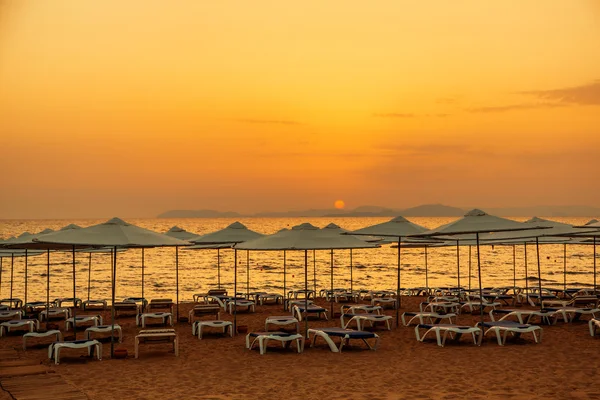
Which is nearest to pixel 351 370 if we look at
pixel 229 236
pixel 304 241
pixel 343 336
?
pixel 343 336

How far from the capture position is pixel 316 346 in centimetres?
1284

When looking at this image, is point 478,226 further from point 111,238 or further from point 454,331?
point 111,238

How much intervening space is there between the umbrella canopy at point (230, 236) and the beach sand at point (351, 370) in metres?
3.78

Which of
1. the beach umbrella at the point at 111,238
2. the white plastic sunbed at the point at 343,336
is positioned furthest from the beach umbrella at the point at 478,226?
the beach umbrella at the point at 111,238

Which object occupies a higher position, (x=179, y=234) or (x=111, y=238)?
(x=179, y=234)

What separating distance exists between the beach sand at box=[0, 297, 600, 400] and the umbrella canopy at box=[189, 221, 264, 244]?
378cm

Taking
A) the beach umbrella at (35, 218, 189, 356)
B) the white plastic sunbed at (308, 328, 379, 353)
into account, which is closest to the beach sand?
the white plastic sunbed at (308, 328, 379, 353)

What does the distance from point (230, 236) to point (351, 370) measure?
8046mm

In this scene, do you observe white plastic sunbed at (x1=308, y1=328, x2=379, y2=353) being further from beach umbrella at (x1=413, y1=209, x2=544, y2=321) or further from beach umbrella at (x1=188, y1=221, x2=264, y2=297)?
beach umbrella at (x1=188, y1=221, x2=264, y2=297)

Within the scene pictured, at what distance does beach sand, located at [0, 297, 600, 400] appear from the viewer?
348 inches

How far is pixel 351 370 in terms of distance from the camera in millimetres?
10375

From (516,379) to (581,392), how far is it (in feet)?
3.37

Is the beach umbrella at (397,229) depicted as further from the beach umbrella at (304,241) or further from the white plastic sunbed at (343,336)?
the white plastic sunbed at (343,336)

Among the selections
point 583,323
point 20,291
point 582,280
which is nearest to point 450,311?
point 583,323
